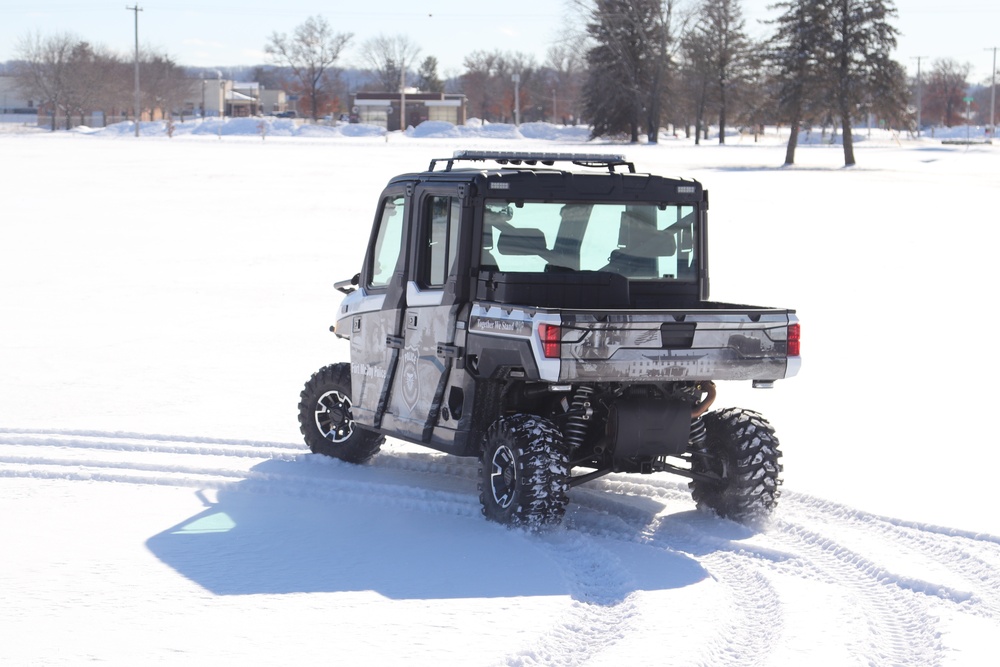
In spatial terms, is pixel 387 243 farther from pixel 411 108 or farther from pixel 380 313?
pixel 411 108

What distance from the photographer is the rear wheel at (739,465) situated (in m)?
7.58

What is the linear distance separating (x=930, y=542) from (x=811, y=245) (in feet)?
58.2

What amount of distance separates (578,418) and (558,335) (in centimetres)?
100

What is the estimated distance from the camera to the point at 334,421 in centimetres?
936

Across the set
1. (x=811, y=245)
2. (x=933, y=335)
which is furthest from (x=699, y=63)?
(x=933, y=335)

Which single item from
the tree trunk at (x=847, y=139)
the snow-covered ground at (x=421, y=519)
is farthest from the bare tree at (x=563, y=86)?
the snow-covered ground at (x=421, y=519)

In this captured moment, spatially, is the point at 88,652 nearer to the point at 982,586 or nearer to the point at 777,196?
the point at 982,586

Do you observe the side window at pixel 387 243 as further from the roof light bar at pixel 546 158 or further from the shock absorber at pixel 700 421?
the shock absorber at pixel 700 421

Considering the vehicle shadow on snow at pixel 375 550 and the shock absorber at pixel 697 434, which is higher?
the shock absorber at pixel 697 434

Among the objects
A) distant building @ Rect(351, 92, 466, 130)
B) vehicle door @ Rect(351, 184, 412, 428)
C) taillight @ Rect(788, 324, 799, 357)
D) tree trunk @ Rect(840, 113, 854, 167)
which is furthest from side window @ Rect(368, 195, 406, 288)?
distant building @ Rect(351, 92, 466, 130)

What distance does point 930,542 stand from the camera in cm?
709

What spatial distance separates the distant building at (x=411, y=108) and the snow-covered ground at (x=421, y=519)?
9264 centimetres

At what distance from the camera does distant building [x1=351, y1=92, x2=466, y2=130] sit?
11088 cm

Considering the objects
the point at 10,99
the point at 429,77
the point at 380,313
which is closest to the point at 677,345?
the point at 380,313
